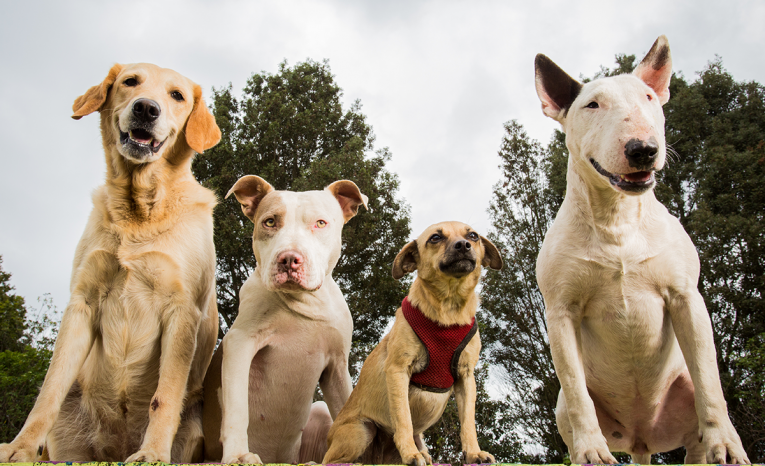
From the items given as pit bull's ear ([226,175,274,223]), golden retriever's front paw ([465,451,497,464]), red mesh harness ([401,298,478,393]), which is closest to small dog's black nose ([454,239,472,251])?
red mesh harness ([401,298,478,393])

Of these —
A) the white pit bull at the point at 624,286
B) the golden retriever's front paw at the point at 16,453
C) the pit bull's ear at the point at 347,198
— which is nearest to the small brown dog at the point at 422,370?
the white pit bull at the point at 624,286

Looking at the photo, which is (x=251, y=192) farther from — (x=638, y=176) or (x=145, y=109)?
(x=638, y=176)

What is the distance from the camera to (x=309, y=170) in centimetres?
1728

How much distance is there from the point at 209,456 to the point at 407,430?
5.19 feet

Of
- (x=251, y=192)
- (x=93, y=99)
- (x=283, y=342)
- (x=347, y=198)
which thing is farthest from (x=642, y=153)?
(x=93, y=99)

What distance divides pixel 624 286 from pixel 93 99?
388cm

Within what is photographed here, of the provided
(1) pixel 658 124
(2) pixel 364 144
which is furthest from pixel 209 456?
(2) pixel 364 144

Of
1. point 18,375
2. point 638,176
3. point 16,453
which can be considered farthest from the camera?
point 18,375

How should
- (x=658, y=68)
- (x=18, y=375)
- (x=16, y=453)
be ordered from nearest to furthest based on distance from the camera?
(x=16, y=453)
(x=658, y=68)
(x=18, y=375)

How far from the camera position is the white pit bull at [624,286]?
9.07ft

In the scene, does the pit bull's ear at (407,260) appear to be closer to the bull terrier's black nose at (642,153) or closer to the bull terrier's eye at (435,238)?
the bull terrier's eye at (435,238)

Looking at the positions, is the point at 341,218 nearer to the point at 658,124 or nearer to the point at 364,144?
the point at 658,124

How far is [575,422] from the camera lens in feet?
9.05

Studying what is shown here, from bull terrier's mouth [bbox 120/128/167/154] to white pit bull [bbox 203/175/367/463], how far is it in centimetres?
64
